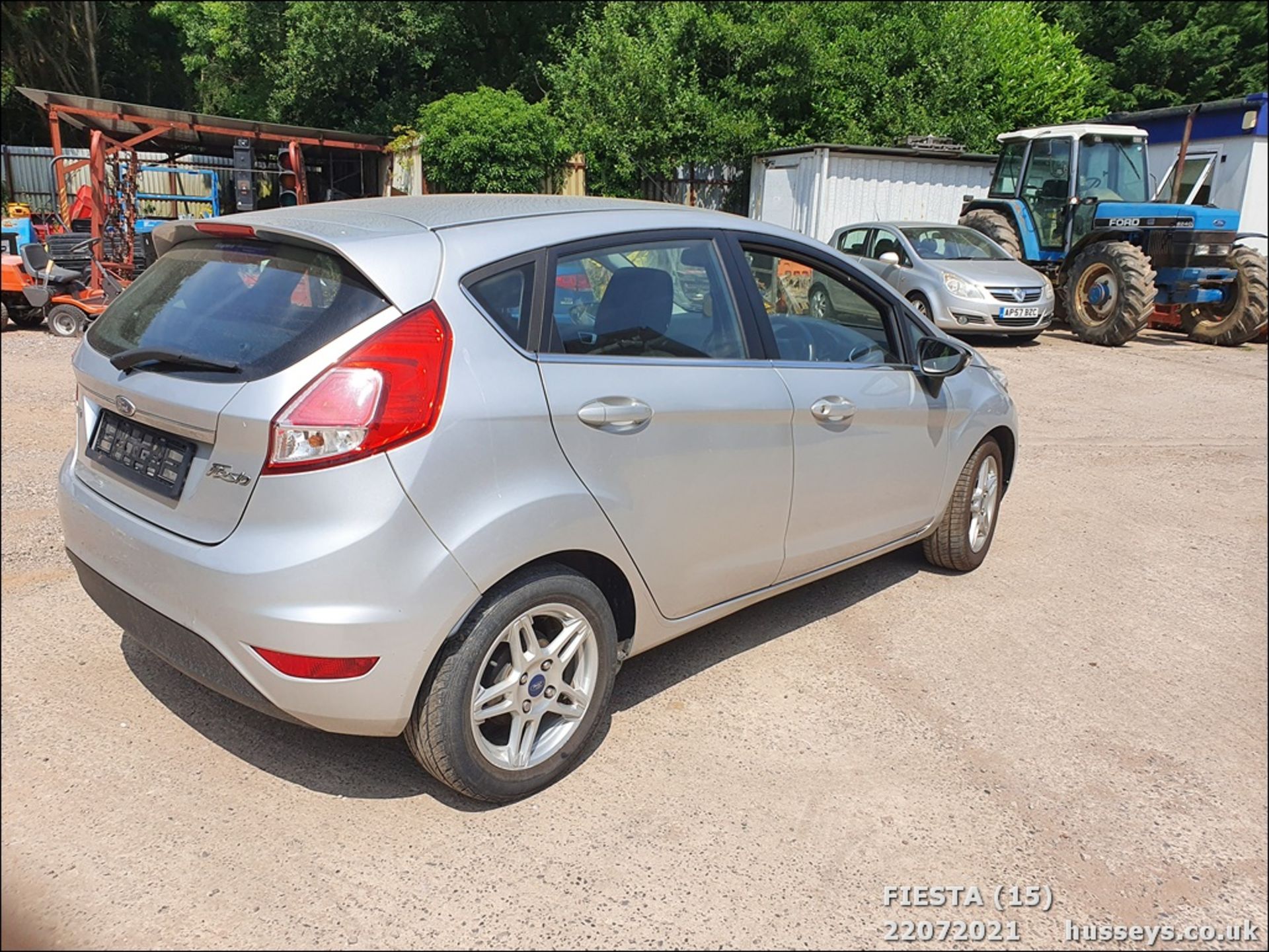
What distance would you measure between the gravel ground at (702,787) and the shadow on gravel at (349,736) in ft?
0.04

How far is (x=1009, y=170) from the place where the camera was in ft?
53.0

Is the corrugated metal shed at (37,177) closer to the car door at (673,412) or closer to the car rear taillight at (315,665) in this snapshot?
the car door at (673,412)

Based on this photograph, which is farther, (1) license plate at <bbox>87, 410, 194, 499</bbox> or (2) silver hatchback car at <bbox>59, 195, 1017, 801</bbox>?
(1) license plate at <bbox>87, 410, 194, 499</bbox>

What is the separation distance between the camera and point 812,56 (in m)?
19.6

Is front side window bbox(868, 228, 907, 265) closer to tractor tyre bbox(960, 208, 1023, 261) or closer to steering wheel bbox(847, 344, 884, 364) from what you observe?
tractor tyre bbox(960, 208, 1023, 261)

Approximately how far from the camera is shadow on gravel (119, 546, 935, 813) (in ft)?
9.50

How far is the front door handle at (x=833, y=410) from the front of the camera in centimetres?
357

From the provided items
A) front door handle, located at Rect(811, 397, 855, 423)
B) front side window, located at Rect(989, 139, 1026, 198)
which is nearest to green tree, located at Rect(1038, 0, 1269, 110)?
front side window, located at Rect(989, 139, 1026, 198)

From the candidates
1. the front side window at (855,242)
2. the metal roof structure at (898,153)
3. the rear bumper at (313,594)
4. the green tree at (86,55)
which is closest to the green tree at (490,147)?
the metal roof structure at (898,153)

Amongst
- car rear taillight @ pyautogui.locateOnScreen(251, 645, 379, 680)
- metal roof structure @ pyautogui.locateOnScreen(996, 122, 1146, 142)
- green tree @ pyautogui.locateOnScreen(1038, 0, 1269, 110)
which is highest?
green tree @ pyautogui.locateOnScreen(1038, 0, 1269, 110)

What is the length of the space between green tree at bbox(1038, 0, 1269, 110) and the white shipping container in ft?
9.36

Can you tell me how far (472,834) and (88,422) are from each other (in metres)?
1.69

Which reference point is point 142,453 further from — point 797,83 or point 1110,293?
point 797,83

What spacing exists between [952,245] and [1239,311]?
404 cm
